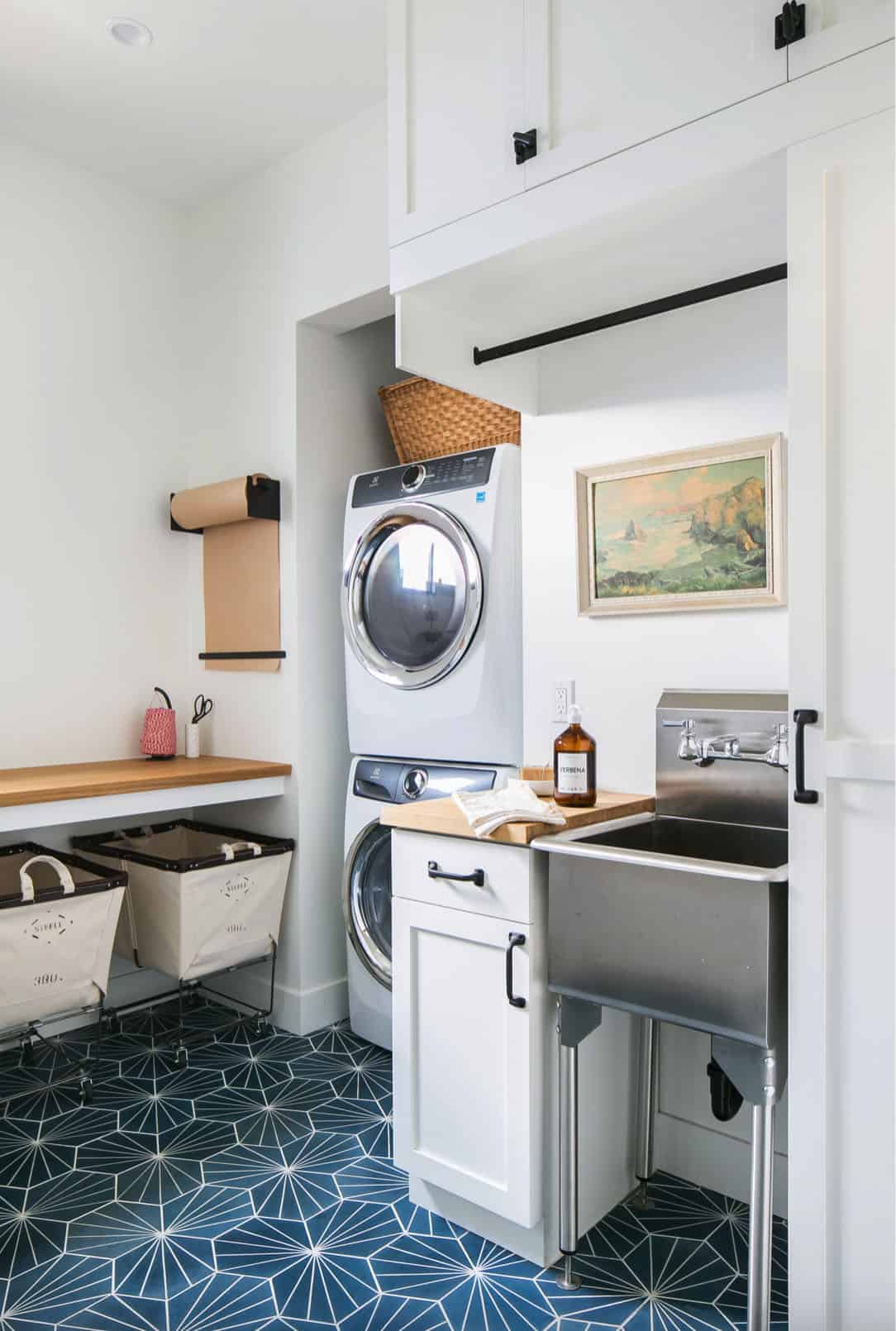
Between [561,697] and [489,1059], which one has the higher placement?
[561,697]

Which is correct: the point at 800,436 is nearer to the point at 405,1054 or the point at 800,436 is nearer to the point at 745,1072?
the point at 745,1072

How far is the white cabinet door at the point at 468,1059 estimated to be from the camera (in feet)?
6.03

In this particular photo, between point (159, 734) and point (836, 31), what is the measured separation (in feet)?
8.77

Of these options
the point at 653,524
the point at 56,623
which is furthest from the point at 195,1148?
the point at 653,524

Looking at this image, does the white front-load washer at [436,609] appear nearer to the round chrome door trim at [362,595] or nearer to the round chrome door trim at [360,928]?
the round chrome door trim at [362,595]

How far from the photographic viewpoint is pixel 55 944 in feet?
8.20

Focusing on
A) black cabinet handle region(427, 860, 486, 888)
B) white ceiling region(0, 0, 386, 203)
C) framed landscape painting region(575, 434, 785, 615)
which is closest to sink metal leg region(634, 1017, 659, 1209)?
black cabinet handle region(427, 860, 486, 888)

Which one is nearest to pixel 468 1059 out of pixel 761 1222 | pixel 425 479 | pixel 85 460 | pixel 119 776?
pixel 761 1222

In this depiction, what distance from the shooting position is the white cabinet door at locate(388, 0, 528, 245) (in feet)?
6.13

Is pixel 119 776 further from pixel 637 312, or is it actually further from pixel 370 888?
pixel 637 312

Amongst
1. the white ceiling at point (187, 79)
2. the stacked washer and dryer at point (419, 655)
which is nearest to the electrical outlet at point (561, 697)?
the stacked washer and dryer at point (419, 655)

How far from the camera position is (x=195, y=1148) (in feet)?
7.68

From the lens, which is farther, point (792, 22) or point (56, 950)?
point (56, 950)

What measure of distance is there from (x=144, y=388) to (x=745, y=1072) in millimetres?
2902
